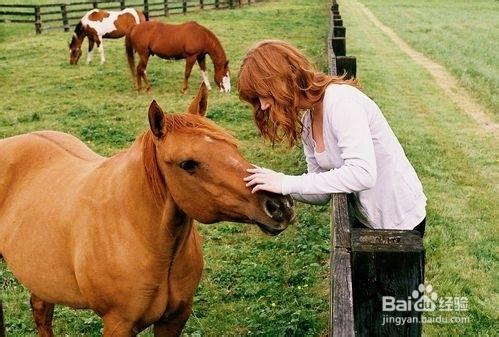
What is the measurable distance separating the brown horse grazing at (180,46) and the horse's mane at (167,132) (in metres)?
10.2

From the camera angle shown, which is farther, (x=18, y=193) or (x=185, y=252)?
(x=18, y=193)

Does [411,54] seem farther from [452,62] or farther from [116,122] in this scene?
[116,122]

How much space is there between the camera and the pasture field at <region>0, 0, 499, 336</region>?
14.8ft

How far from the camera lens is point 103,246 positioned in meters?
3.07

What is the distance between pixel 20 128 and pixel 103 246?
7.93 m

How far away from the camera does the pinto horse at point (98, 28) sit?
56.5ft

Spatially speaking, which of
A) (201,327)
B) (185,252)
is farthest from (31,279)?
(201,327)

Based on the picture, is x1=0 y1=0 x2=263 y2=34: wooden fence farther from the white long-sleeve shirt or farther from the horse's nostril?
the horse's nostril

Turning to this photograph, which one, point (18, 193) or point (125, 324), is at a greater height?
point (18, 193)

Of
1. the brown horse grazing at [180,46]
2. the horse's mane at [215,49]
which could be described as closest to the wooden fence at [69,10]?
the brown horse grazing at [180,46]

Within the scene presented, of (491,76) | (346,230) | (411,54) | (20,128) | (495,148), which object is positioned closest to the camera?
(346,230)

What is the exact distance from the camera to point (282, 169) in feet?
25.1

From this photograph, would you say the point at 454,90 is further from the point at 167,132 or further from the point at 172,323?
the point at 167,132

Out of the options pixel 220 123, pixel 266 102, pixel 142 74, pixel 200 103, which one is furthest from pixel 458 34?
pixel 266 102
